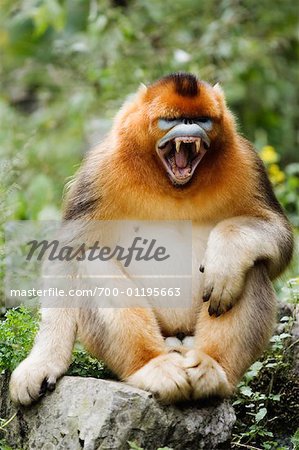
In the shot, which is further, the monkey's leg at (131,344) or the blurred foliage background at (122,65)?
the blurred foliage background at (122,65)

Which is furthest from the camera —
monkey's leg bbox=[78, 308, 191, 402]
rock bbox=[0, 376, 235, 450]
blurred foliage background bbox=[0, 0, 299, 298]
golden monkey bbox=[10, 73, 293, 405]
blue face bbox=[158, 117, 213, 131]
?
blurred foliage background bbox=[0, 0, 299, 298]

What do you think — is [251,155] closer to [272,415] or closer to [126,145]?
[126,145]

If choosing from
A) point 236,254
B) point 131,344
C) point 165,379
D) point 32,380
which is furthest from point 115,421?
point 236,254

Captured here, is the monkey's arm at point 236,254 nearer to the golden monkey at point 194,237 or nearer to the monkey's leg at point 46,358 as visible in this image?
the golden monkey at point 194,237

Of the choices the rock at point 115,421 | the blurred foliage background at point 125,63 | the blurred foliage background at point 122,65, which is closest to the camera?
the rock at point 115,421

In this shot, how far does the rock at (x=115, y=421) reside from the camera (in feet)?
12.7

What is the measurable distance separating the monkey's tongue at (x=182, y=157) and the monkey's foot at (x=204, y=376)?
98 centimetres

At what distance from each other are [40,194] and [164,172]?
448 centimetres

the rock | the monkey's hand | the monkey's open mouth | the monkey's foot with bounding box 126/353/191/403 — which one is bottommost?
the rock

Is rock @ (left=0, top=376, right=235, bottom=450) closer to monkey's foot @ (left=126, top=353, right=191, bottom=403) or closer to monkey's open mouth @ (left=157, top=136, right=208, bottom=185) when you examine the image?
monkey's foot @ (left=126, top=353, right=191, bottom=403)

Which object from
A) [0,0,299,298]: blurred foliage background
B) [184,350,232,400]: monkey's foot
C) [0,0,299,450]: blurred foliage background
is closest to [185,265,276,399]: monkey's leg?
[184,350,232,400]: monkey's foot

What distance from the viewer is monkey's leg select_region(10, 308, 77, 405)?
13.9 ft

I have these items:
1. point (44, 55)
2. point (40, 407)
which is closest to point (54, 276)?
point (40, 407)

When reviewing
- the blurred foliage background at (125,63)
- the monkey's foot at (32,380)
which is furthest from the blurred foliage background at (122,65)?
the monkey's foot at (32,380)
